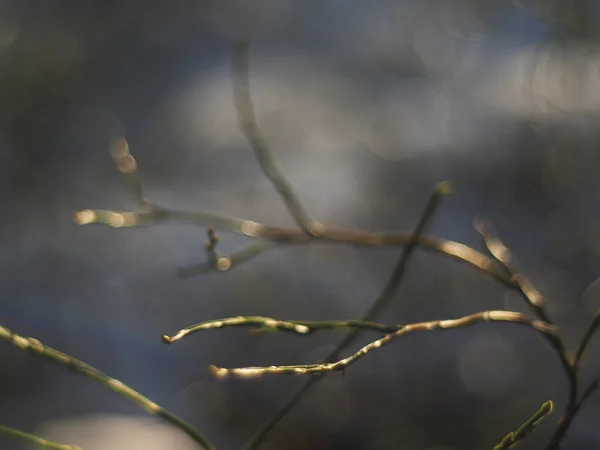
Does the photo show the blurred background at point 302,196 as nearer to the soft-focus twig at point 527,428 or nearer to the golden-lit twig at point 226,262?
the golden-lit twig at point 226,262

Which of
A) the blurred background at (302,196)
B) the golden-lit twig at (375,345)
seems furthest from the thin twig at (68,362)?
the blurred background at (302,196)

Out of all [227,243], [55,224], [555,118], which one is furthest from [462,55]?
[55,224]

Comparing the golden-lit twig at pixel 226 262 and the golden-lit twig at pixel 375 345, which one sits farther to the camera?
the golden-lit twig at pixel 226 262

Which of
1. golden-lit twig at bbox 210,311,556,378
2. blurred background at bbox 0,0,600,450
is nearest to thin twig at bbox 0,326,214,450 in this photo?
golden-lit twig at bbox 210,311,556,378

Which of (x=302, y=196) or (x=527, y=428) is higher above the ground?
(x=527, y=428)

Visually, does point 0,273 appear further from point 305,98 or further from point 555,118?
point 555,118

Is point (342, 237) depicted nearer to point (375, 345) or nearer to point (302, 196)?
point (375, 345)

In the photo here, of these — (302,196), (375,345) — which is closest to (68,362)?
(375,345)

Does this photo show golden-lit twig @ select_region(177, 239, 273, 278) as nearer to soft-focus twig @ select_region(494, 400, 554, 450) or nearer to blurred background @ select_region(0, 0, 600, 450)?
soft-focus twig @ select_region(494, 400, 554, 450)
